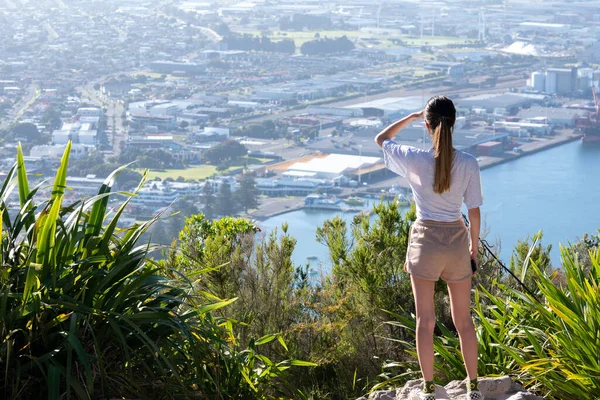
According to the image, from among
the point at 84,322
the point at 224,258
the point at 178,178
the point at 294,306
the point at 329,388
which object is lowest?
the point at 178,178

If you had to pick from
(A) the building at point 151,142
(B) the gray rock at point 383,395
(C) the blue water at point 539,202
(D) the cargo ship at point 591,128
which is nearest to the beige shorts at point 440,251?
(B) the gray rock at point 383,395

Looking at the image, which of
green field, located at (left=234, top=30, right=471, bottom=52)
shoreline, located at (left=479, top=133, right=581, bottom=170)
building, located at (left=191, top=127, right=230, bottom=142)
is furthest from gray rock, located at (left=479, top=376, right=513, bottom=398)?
green field, located at (left=234, top=30, right=471, bottom=52)

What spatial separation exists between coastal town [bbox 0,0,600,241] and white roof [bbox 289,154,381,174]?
11cm

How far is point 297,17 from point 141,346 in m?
50.2

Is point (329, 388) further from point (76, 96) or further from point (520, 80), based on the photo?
point (520, 80)

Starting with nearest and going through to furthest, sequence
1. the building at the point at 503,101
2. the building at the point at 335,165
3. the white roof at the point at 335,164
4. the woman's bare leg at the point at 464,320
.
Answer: the woman's bare leg at the point at 464,320, the building at the point at 335,165, the white roof at the point at 335,164, the building at the point at 503,101

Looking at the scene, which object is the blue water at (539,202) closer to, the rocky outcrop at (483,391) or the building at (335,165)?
the building at (335,165)

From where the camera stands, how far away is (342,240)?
16.9 ft

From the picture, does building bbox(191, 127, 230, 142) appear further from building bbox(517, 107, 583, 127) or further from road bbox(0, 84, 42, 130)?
building bbox(517, 107, 583, 127)

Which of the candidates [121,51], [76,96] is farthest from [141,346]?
[121,51]

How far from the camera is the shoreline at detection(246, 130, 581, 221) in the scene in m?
21.1

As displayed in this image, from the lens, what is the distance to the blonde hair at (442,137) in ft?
9.52

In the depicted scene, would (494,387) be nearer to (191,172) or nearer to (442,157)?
(442,157)

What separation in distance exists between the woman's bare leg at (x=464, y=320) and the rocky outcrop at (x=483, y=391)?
11cm
